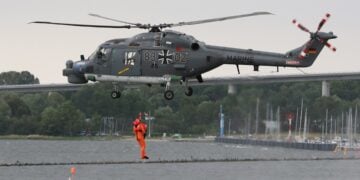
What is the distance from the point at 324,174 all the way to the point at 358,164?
67.5 feet

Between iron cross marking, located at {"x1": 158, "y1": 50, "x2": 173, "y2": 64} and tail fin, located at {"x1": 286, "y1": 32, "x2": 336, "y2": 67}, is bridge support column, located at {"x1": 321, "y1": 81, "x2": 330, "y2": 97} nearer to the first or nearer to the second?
tail fin, located at {"x1": 286, "y1": 32, "x2": 336, "y2": 67}

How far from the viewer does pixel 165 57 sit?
88688mm

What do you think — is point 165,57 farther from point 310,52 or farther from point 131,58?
point 310,52

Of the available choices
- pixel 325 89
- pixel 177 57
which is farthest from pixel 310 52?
pixel 325 89

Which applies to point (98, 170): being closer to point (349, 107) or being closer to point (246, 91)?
point (246, 91)

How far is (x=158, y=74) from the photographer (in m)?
88.7

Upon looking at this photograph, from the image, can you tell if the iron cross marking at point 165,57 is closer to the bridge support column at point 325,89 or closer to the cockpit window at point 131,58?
the cockpit window at point 131,58

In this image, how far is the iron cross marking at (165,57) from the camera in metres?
88.6

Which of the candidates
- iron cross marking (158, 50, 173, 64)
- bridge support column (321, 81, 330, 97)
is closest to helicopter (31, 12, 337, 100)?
iron cross marking (158, 50, 173, 64)

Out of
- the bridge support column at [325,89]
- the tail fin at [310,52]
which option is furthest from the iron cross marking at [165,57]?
the bridge support column at [325,89]

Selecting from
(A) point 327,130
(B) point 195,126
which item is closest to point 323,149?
(A) point 327,130

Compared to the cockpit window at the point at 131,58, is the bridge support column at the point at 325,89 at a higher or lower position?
higher

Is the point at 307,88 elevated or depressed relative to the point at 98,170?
elevated

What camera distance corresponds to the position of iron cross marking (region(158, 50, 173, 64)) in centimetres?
8856
